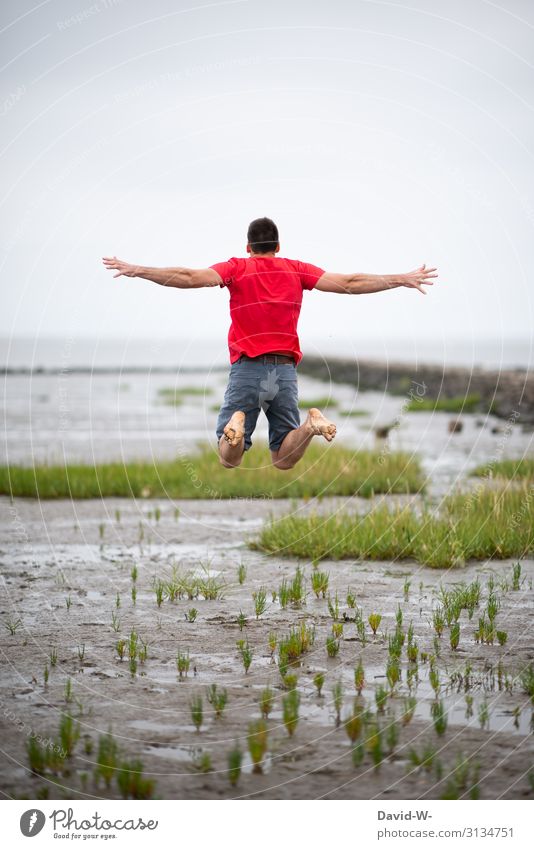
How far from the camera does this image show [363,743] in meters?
5.97

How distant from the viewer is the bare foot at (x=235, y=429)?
9.12m

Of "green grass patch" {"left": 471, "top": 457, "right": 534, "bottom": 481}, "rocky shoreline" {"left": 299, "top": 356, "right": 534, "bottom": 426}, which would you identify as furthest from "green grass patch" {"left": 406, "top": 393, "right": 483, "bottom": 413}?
"green grass patch" {"left": 471, "top": 457, "right": 534, "bottom": 481}

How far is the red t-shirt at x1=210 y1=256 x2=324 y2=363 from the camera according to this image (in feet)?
29.9

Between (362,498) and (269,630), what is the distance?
784cm

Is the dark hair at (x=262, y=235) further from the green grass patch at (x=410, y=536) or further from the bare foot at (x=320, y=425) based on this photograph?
the green grass patch at (x=410, y=536)

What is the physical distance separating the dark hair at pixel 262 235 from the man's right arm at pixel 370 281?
1.82 ft

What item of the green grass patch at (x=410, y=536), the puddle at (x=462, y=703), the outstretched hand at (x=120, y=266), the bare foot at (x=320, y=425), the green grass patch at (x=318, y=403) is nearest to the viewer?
the puddle at (x=462, y=703)

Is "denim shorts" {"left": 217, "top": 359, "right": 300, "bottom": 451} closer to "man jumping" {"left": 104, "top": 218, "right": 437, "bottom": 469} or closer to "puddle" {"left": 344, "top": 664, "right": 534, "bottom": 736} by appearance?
"man jumping" {"left": 104, "top": 218, "right": 437, "bottom": 469}

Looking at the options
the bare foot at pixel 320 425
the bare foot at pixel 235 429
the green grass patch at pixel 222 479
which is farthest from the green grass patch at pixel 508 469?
the bare foot at pixel 235 429

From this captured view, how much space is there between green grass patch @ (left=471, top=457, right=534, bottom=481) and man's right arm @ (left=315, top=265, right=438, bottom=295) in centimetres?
757

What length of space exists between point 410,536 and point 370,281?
345 cm

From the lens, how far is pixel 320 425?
911cm
